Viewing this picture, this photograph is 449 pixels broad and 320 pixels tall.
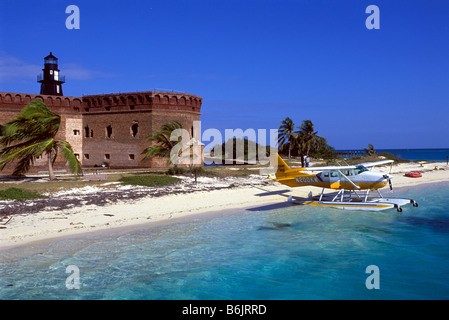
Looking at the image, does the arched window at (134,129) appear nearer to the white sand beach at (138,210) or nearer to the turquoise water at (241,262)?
the white sand beach at (138,210)

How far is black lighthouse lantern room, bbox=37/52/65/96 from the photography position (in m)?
49.1

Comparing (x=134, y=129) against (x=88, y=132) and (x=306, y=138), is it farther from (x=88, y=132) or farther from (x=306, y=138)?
(x=306, y=138)

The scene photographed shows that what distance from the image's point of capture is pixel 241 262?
37.1 feet

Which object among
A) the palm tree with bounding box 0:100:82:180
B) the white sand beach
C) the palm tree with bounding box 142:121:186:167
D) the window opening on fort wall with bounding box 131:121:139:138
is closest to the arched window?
the window opening on fort wall with bounding box 131:121:139:138

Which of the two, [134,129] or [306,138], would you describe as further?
[306,138]

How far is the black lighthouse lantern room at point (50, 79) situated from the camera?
4912cm

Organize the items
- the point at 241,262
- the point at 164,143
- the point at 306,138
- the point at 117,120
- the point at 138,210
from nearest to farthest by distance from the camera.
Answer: the point at 241,262 → the point at 138,210 → the point at 164,143 → the point at 117,120 → the point at 306,138

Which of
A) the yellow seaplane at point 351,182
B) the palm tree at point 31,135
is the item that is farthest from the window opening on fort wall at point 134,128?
the yellow seaplane at point 351,182

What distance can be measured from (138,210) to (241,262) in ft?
24.6

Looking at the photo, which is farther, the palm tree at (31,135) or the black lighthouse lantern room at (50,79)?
the black lighthouse lantern room at (50,79)

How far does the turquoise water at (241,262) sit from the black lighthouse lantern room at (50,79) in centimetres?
4231

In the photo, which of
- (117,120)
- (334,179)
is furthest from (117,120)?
(334,179)

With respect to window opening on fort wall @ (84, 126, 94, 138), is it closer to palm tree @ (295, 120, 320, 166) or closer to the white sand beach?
the white sand beach
